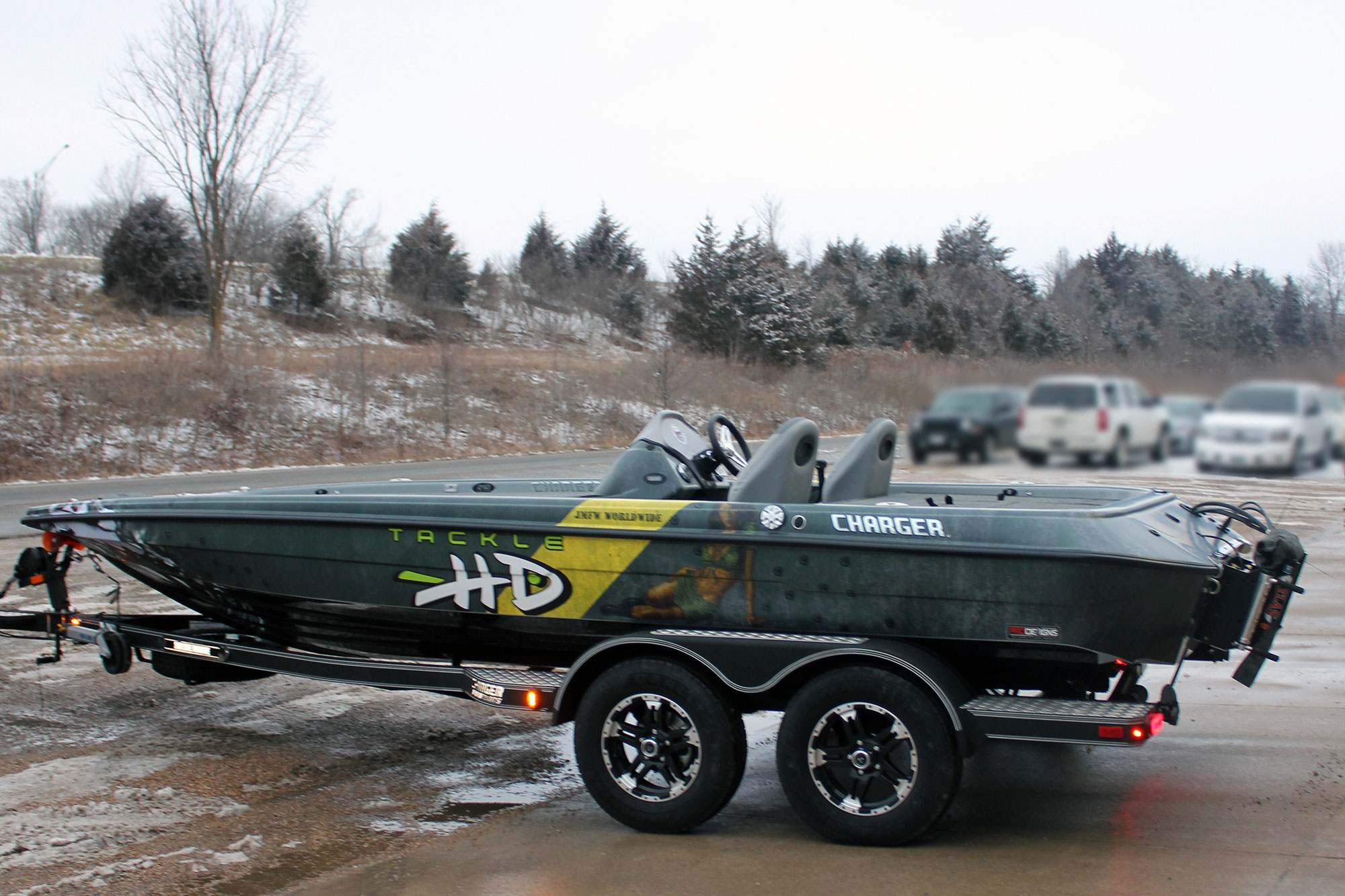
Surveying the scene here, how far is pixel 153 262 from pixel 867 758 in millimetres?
38628

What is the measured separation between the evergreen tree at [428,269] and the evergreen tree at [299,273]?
5.29m

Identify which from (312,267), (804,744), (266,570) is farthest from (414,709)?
(312,267)

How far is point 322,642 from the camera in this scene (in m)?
5.28

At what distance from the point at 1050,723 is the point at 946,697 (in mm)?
369

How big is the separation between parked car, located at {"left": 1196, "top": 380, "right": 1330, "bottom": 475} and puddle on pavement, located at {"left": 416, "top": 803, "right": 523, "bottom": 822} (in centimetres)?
304

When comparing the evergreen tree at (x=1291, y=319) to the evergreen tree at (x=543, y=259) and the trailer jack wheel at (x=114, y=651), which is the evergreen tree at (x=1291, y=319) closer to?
the trailer jack wheel at (x=114, y=651)

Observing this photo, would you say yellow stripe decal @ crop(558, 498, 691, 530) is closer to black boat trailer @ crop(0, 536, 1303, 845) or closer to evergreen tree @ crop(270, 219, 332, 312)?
black boat trailer @ crop(0, 536, 1303, 845)

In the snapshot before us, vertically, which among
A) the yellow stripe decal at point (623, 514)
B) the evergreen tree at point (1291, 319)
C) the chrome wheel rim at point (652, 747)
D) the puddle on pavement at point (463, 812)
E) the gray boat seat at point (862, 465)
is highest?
the evergreen tree at point (1291, 319)

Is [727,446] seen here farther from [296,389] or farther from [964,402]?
[296,389]

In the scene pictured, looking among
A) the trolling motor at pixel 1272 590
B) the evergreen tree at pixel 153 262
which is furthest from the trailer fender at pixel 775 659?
the evergreen tree at pixel 153 262

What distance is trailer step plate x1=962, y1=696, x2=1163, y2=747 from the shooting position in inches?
149

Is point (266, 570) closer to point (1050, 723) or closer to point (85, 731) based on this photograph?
point (85, 731)

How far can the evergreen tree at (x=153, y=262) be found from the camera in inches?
1455

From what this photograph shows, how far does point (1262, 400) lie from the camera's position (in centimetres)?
294
